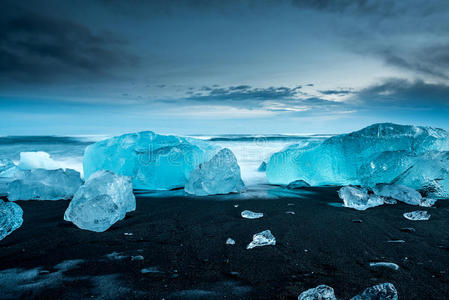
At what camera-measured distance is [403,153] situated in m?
3.62

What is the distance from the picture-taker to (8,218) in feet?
6.48

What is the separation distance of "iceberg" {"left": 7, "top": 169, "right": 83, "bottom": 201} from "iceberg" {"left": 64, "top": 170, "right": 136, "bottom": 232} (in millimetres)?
941

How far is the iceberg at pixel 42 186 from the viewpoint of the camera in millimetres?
3227

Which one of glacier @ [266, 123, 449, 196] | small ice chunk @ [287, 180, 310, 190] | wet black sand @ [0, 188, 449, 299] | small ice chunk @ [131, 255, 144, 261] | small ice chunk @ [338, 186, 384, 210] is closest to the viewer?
wet black sand @ [0, 188, 449, 299]

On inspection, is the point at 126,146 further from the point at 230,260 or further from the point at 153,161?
the point at 230,260

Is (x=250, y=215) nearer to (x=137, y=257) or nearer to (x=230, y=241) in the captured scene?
(x=230, y=241)

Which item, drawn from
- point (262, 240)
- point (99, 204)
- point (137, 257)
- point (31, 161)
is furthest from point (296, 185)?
point (31, 161)

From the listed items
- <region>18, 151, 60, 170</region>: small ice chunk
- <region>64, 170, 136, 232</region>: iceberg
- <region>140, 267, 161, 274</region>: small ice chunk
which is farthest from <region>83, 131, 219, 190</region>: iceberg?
<region>140, 267, 161, 274</region>: small ice chunk

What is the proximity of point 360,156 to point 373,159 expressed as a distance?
16.5 inches

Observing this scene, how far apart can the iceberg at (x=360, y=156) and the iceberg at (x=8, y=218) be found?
3.48 metres

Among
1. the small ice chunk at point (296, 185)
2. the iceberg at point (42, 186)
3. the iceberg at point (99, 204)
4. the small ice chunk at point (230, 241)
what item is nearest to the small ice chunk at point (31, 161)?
the iceberg at point (42, 186)

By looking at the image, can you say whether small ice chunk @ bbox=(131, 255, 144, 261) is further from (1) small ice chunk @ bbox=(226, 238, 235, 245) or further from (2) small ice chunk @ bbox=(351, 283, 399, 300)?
(2) small ice chunk @ bbox=(351, 283, 399, 300)

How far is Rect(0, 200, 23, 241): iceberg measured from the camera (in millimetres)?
1923

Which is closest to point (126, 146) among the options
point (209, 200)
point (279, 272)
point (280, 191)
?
point (209, 200)
